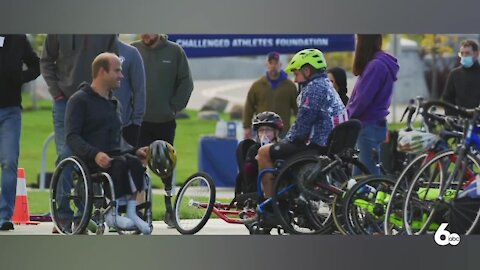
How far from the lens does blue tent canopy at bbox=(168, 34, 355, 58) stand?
32.8ft

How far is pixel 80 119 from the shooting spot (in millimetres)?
9805

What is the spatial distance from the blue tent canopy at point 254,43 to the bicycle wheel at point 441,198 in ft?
4.38

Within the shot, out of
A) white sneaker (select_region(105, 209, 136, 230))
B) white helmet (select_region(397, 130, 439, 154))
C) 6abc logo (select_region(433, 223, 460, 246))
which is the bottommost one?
6abc logo (select_region(433, 223, 460, 246))

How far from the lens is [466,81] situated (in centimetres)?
980

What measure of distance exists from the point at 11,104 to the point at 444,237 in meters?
3.23

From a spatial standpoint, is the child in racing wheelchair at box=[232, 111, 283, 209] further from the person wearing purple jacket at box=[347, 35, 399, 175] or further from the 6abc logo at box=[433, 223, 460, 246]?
the 6abc logo at box=[433, 223, 460, 246]

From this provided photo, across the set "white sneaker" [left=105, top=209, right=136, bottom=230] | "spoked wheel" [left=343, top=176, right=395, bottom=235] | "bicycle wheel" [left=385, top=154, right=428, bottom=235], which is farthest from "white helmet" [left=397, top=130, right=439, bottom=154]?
"white sneaker" [left=105, top=209, right=136, bottom=230]

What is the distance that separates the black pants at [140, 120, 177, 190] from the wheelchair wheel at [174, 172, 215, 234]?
0.58 ft

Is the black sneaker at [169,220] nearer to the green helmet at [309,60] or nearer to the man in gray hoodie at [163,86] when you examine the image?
the man in gray hoodie at [163,86]

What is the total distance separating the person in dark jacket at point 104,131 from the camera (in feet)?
32.1

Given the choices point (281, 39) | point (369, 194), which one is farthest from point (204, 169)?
point (369, 194)

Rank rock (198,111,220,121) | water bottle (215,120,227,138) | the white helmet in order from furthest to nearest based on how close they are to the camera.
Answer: rock (198,111,220,121)
water bottle (215,120,227,138)
the white helmet
